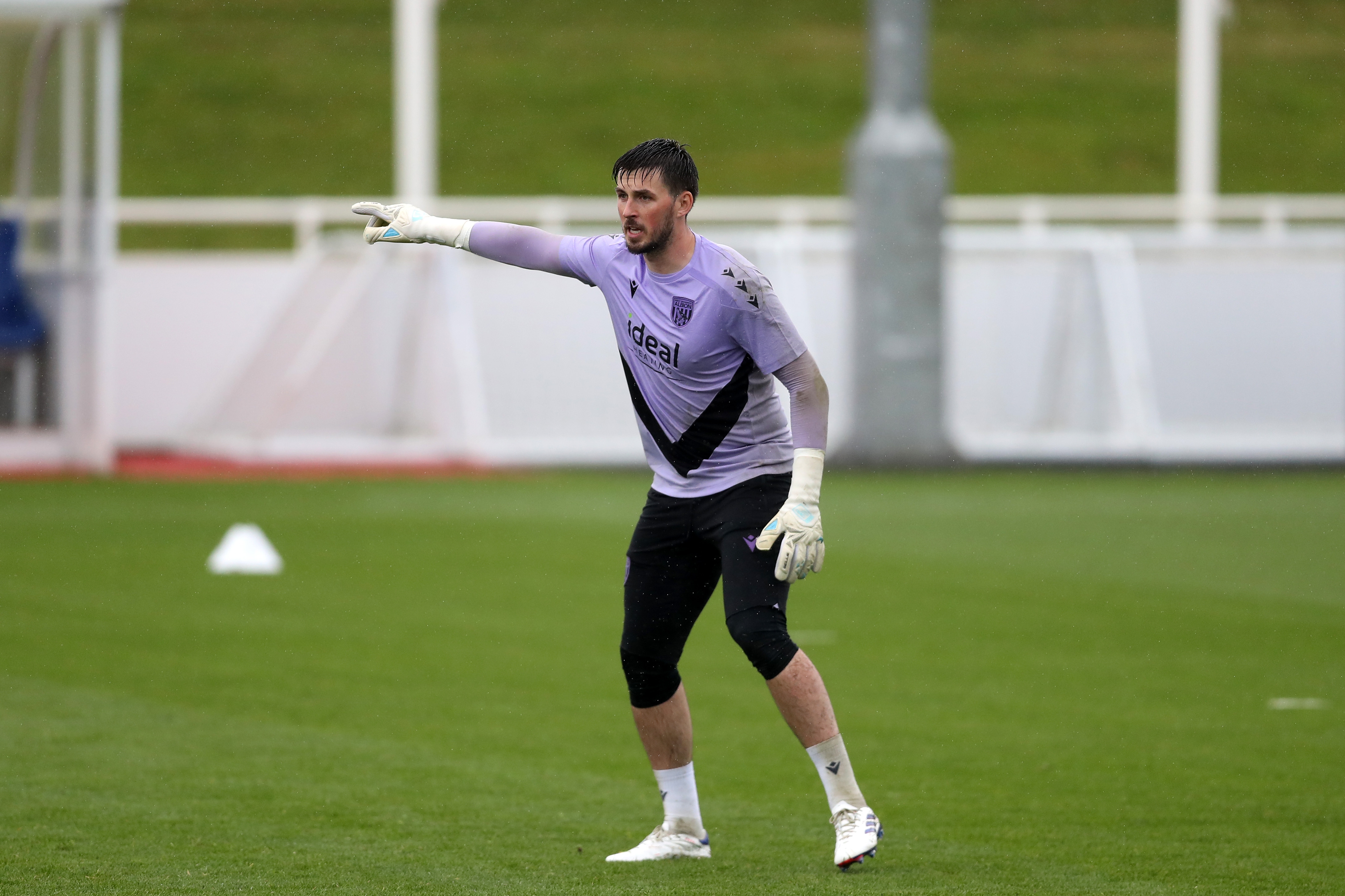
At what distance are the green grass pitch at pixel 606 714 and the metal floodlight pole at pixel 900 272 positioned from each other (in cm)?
456

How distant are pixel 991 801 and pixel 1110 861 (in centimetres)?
83

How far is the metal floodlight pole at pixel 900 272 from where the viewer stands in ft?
63.4

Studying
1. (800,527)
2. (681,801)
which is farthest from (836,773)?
(800,527)

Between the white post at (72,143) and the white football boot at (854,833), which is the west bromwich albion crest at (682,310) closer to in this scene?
the white football boot at (854,833)

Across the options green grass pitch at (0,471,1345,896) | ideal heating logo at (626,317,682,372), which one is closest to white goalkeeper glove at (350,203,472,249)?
ideal heating logo at (626,317,682,372)

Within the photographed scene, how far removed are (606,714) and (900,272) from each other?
11.7 m

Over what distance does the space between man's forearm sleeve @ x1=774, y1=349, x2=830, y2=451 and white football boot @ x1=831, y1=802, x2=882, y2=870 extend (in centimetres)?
102

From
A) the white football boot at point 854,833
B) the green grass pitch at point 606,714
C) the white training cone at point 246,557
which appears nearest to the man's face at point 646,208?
the white football boot at point 854,833

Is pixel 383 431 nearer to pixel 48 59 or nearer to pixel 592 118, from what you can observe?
pixel 48 59

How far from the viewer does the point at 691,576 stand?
600 cm

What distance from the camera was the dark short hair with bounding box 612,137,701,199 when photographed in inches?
224

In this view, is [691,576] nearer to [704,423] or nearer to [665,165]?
[704,423]

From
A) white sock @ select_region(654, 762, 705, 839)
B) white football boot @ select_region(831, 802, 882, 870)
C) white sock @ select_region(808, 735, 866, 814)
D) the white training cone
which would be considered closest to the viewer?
white football boot @ select_region(831, 802, 882, 870)

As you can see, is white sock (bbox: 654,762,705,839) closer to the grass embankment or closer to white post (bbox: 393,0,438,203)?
white post (bbox: 393,0,438,203)
